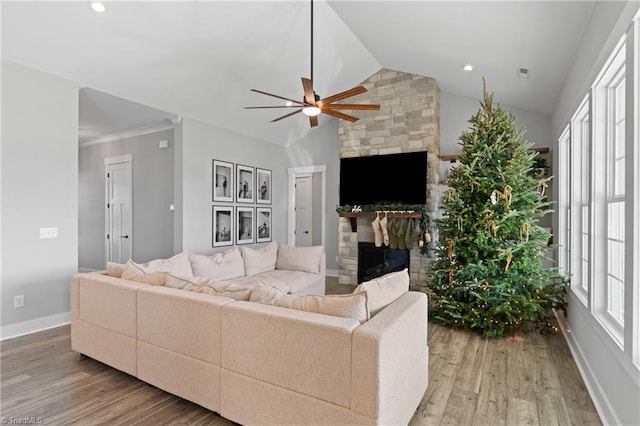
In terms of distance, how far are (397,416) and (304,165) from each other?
5.99 metres

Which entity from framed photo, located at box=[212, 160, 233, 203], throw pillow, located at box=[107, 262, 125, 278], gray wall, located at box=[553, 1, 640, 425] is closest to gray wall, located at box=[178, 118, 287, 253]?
framed photo, located at box=[212, 160, 233, 203]

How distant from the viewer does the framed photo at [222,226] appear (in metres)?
5.82

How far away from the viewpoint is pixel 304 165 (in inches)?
289

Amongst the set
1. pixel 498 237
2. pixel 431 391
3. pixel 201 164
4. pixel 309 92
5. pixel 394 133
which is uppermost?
pixel 394 133

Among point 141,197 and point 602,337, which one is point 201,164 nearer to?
point 141,197

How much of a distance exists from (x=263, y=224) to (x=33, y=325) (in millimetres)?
3919

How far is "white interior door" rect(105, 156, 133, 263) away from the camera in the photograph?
627 cm

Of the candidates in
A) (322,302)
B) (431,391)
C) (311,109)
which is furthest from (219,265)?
(431,391)

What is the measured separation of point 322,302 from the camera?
194cm

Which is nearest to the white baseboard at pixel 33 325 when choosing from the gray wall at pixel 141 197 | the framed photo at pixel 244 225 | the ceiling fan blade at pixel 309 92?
the gray wall at pixel 141 197

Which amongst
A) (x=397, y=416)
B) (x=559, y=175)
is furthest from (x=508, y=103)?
(x=397, y=416)

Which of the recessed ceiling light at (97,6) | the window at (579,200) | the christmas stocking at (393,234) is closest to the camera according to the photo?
the recessed ceiling light at (97,6)

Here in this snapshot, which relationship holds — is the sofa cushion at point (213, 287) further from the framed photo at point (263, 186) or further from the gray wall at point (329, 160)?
the gray wall at point (329, 160)

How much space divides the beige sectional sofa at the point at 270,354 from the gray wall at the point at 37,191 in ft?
5.72
